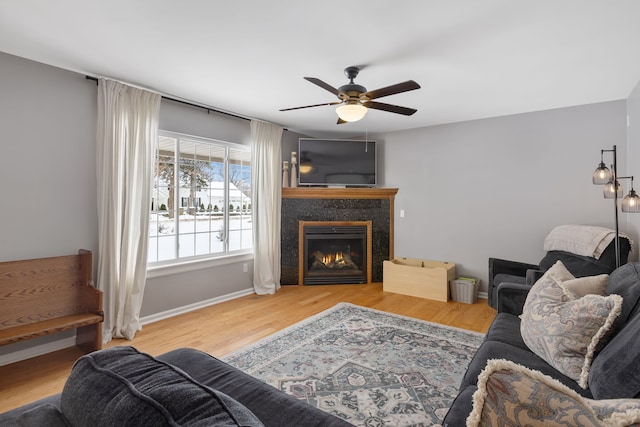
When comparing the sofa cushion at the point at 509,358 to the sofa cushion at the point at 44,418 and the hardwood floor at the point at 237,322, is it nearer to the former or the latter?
the sofa cushion at the point at 44,418

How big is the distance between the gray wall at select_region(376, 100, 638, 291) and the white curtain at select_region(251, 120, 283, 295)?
6.03ft

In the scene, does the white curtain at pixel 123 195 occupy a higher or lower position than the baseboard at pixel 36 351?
higher

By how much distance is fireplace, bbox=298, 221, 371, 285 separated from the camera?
17.2 feet

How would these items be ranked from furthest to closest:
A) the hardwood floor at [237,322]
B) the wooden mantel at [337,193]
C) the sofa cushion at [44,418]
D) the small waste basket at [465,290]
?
the wooden mantel at [337,193] → the small waste basket at [465,290] → the hardwood floor at [237,322] → the sofa cushion at [44,418]

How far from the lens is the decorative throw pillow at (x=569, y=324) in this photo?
1.43 m

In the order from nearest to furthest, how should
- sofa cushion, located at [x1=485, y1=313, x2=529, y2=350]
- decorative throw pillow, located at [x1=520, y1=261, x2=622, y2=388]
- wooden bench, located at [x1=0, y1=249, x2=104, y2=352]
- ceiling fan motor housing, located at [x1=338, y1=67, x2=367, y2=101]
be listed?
1. decorative throw pillow, located at [x1=520, y1=261, x2=622, y2=388]
2. sofa cushion, located at [x1=485, y1=313, x2=529, y2=350]
3. wooden bench, located at [x1=0, y1=249, x2=104, y2=352]
4. ceiling fan motor housing, located at [x1=338, y1=67, x2=367, y2=101]

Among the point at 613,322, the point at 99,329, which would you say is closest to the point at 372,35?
the point at 613,322

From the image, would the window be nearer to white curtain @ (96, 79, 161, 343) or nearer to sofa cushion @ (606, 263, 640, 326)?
white curtain @ (96, 79, 161, 343)

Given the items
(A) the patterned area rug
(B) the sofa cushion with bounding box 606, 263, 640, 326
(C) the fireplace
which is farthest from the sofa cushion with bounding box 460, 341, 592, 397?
(C) the fireplace

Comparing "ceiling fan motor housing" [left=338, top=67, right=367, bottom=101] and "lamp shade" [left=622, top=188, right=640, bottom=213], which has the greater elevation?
"ceiling fan motor housing" [left=338, top=67, right=367, bottom=101]

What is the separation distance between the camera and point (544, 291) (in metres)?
1.85

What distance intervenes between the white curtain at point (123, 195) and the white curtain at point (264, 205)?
4.67ft

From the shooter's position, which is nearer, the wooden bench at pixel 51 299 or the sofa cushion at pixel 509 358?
the sofa cushion at pixel 509 358

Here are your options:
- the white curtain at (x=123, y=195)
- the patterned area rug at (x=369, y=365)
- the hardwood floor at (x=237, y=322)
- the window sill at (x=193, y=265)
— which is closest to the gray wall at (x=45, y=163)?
the white curtain at (x=123, y=195)
